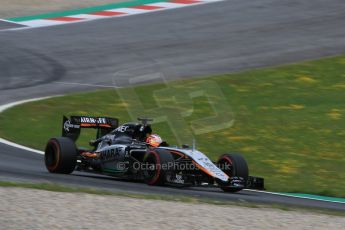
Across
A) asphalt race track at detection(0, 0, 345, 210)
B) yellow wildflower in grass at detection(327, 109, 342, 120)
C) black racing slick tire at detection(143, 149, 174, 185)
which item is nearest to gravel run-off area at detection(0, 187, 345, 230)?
black racing slick tire at detection(143, 149, 174, 185)

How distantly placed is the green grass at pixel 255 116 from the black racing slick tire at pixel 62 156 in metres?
1.18

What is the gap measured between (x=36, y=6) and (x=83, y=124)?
17588 millimetres

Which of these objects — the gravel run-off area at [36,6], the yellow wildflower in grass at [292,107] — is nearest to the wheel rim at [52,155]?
the yellow wildflower in grass at [292,107]

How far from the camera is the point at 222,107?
20.6 metres

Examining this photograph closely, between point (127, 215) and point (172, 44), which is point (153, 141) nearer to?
point (127, 215)

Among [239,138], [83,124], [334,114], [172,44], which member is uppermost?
[172,44]

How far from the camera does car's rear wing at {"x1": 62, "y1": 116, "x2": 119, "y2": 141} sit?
15.2m

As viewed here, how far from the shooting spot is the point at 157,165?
1336 centimetres

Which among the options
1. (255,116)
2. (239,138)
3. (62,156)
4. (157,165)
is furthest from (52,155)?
(255,116)

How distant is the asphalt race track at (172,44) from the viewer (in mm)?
24361

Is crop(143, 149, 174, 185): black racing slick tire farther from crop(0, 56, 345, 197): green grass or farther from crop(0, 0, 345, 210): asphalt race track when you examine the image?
crop(0, 0, 345, 210): asphalt race track

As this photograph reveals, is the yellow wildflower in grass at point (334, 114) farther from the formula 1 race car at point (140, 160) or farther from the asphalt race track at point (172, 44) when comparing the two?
the formula 1 race car at point (140, 160)

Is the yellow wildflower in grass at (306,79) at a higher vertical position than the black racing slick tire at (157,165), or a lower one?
higher

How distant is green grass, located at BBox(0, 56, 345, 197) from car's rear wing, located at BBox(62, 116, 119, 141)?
523mm
